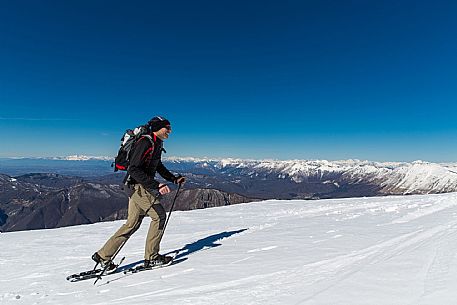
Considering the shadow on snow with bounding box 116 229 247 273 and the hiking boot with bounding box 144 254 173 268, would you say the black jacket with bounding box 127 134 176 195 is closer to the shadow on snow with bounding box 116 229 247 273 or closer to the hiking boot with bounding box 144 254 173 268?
the hiking boot with bounding box 144 254 173 268

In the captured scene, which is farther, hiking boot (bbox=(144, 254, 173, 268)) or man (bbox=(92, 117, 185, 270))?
hiking boot (bbox=(144, 254, 173, 268))

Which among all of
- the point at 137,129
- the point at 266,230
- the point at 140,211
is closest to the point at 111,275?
the point at 140,211

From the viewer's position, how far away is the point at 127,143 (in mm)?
A: 6254

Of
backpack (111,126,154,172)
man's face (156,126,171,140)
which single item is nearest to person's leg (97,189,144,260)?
backpack (111,126,154,172)

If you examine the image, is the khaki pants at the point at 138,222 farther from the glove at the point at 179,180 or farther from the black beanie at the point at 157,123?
the black beanie at the point at 157,123

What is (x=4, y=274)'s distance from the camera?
673cm

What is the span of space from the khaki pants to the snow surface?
59cm

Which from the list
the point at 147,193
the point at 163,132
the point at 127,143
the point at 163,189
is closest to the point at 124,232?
the point at 147,193

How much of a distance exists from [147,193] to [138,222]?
68 cm

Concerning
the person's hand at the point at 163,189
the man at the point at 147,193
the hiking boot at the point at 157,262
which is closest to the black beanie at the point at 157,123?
the man at the point at 147,193

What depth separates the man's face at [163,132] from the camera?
6434 mm

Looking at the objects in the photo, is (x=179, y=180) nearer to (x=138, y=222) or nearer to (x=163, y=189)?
(x=163, y=189)

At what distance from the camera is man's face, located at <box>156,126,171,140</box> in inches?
253

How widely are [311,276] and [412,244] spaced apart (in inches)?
110
